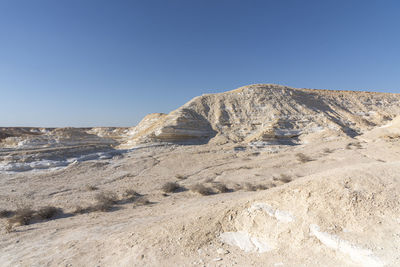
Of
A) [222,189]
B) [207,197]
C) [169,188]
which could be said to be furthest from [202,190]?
[169,188]

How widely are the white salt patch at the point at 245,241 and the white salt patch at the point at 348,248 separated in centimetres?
80

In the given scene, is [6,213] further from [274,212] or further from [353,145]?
[353,145]

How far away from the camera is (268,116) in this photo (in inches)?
897

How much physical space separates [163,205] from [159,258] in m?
3.68

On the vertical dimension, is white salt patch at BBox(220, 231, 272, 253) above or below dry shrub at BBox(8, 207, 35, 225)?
above

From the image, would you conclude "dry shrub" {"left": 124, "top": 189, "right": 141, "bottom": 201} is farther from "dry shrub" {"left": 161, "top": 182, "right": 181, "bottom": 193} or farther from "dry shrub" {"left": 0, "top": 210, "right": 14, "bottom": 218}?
"dry shrub" {"left": 0, "top": 210, "right": 14, "bottom": 218}

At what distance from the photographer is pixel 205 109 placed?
968 inches

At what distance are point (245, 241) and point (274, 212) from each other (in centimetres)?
80

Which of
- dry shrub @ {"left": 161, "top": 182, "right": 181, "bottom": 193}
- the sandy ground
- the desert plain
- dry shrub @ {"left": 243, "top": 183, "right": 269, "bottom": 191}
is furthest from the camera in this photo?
dry shrub @ {"left": 161, "top": 182, "right": 181, "bottom": 193}

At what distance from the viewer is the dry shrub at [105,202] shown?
22.5ft

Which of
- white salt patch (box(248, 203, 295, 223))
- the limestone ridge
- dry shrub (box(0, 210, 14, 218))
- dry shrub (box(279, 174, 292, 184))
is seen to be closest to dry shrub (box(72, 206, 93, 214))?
dry shrub (box(0, 210, 14, 218))

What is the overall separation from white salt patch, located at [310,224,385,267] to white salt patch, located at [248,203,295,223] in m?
0.41

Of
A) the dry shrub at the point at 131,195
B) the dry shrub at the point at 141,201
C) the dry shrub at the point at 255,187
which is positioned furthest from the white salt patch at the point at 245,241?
the dry shrub at the point at 131,195

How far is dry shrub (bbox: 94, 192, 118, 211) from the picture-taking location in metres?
6.86
